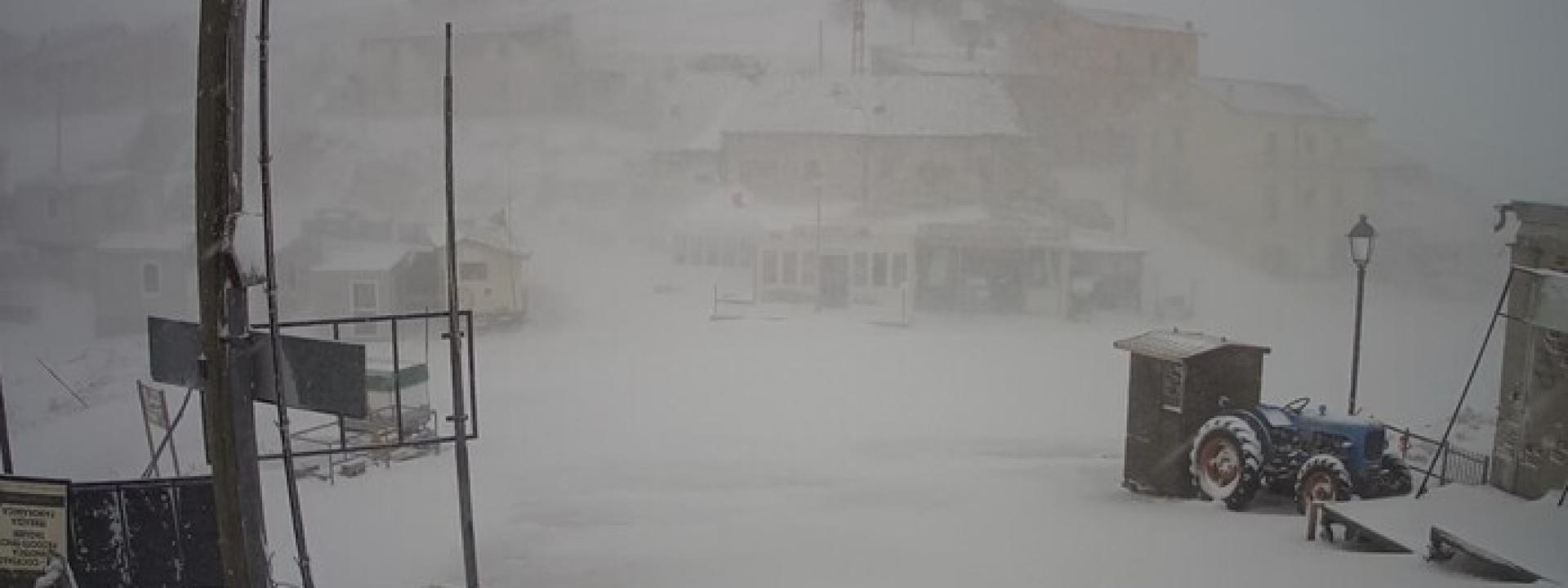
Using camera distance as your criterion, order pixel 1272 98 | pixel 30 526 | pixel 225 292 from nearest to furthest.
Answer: pixel 225 292, pixel 30 526, pixel 1272 98

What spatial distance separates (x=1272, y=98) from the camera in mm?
10688

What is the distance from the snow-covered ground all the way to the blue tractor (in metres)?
0.19

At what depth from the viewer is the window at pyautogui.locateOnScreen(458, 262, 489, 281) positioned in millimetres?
10539

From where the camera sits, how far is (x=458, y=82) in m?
11.9

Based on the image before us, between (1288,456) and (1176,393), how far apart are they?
0.73m

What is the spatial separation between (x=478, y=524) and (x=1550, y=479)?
20.5 feet

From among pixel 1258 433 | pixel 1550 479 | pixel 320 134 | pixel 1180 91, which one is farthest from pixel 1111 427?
pixel 320 134

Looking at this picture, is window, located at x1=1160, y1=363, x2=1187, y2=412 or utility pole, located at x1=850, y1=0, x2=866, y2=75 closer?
window, located at x1=1160, y1=363, x2=1187, y2=412

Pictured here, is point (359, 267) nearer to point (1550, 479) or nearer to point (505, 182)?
point (505, 182)

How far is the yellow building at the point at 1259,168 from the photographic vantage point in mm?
10508

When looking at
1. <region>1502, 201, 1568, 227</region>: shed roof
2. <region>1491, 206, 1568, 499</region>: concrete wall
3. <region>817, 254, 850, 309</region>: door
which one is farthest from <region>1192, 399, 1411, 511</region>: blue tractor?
<region>817, 254, 850, 309</region>: door

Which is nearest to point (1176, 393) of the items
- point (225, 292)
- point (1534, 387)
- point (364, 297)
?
point (1534, 387)

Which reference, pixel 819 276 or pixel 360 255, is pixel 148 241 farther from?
pixel 819 276

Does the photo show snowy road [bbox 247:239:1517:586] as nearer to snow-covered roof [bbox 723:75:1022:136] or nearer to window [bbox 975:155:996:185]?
window [bbox 975:155:996:185]
